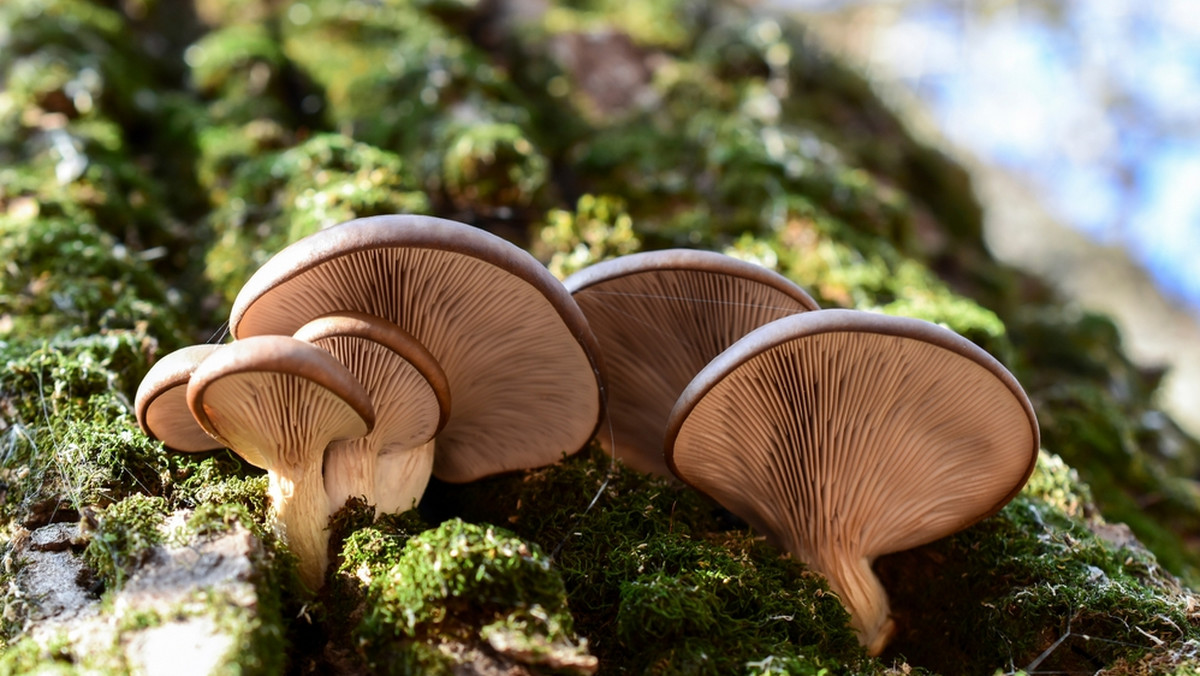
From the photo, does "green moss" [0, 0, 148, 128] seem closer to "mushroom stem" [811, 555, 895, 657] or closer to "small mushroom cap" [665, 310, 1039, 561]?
"small mushroom cap" [665, 310, 1039, 561]

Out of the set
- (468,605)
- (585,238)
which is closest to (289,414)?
(468,605)

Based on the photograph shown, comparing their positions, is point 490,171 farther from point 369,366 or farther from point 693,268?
point 369,366

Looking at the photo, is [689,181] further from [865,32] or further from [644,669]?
[865,32]

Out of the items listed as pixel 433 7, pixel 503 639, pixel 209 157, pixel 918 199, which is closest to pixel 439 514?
pixel 503 639

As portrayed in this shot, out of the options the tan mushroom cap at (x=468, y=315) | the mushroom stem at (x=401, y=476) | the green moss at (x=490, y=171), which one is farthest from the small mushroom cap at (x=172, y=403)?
the green moss at (x=490, y=171)

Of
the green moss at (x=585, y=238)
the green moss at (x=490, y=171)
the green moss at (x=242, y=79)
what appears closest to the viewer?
the green moss at (x=585, y=238)

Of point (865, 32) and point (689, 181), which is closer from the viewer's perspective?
point (689, 181)

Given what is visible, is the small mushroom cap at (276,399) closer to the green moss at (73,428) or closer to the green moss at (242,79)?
the green moss at (73,428)

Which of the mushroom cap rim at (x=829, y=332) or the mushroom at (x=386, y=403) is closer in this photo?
the mushroom cap rim at (x=829, y=332)
